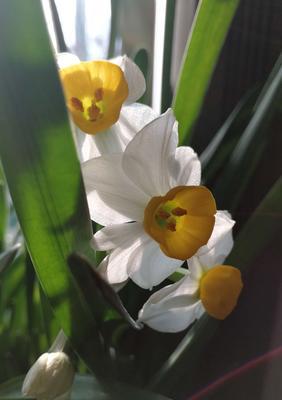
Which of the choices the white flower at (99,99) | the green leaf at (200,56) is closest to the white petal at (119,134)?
the white flower at (99,99)

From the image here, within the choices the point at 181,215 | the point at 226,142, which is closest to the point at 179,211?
the point at 181,215

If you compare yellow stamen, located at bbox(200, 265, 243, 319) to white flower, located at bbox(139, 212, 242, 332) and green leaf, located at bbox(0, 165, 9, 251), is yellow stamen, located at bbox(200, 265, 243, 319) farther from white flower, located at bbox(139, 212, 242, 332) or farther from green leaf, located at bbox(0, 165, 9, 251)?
green leaf, located at bbox(0, 165, 9, 251)

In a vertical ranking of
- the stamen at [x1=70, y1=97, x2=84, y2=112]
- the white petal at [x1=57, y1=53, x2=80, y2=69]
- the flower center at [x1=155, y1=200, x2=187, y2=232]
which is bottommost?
the flower center at [x1=155, y1=200, x2=187, y2=232]

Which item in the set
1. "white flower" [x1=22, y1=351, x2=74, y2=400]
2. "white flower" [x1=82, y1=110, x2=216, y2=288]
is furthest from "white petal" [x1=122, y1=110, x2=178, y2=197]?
"white flower" [x1=22, y1=351, x2=74, y2=400]

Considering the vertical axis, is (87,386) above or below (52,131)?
below

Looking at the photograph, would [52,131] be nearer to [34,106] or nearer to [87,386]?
[34,106]

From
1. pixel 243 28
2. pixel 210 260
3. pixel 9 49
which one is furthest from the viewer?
pixel 243 28

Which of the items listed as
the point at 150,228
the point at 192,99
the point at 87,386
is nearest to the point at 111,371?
the point at 87,386
